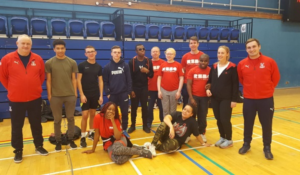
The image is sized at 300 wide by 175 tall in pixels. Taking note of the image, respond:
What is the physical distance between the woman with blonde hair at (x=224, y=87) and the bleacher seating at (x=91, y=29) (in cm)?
502

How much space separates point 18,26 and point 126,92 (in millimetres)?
4678

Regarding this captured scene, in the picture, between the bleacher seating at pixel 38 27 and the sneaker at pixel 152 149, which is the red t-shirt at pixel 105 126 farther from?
the bleacher seating at pixel 38 27

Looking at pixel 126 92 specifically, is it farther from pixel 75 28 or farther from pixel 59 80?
pixel 75 28

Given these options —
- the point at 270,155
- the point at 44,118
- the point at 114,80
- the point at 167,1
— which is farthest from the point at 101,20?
the point at 270,155

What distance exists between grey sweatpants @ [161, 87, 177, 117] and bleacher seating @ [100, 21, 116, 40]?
4.27 m

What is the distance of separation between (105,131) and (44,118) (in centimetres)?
303

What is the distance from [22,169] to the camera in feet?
9.74

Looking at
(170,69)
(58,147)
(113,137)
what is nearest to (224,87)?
(170,69)

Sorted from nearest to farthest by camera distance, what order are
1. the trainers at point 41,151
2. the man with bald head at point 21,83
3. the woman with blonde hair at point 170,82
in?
the man with bald head at point 21,83
the trainers at point 41,151
the woman with blonde hair at point 170,82

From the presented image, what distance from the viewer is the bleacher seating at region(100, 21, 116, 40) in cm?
741

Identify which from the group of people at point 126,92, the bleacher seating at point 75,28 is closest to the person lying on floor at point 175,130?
the group of people at point 126,92

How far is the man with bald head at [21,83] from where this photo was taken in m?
3.01

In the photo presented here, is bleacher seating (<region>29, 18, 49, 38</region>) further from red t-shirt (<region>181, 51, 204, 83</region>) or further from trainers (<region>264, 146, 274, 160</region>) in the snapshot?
trainers (<region>264, 146, 274, 160</region>)

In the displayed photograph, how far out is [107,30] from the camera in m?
7.48
